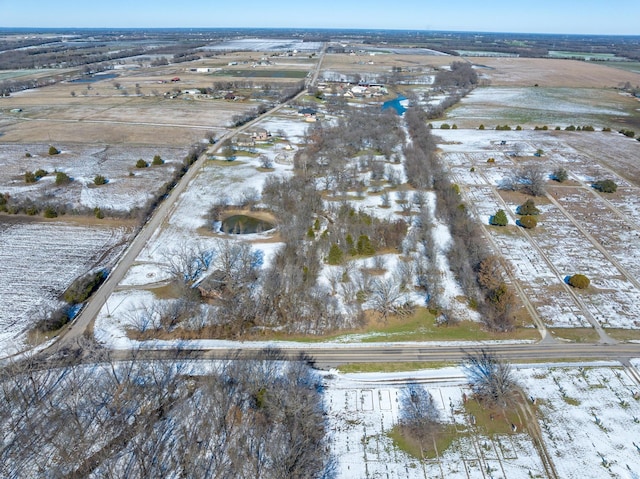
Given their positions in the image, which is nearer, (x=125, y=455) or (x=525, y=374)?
(x=125, y=455)

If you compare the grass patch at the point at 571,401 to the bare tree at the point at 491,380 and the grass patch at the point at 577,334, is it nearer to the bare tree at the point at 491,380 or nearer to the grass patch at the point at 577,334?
the bare tree at the point at 491,380

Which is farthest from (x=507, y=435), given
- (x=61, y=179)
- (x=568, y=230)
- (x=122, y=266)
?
(x=61, y=179)

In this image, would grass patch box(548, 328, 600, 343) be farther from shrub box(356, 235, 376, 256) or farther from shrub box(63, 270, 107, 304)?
shrub box(63, 270, 107, 304)

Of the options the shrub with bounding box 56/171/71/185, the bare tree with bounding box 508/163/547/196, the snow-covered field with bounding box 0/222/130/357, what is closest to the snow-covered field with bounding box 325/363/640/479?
the snow-covered field with bounding box 0/222/130/357

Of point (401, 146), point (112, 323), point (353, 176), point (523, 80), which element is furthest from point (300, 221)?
point (523, 80)

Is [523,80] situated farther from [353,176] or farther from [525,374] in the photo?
[525,374]

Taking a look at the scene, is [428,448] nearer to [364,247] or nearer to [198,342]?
[198,342]

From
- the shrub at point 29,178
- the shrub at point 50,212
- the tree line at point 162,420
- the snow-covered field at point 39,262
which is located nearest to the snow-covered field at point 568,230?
the tree line at point 162,420
